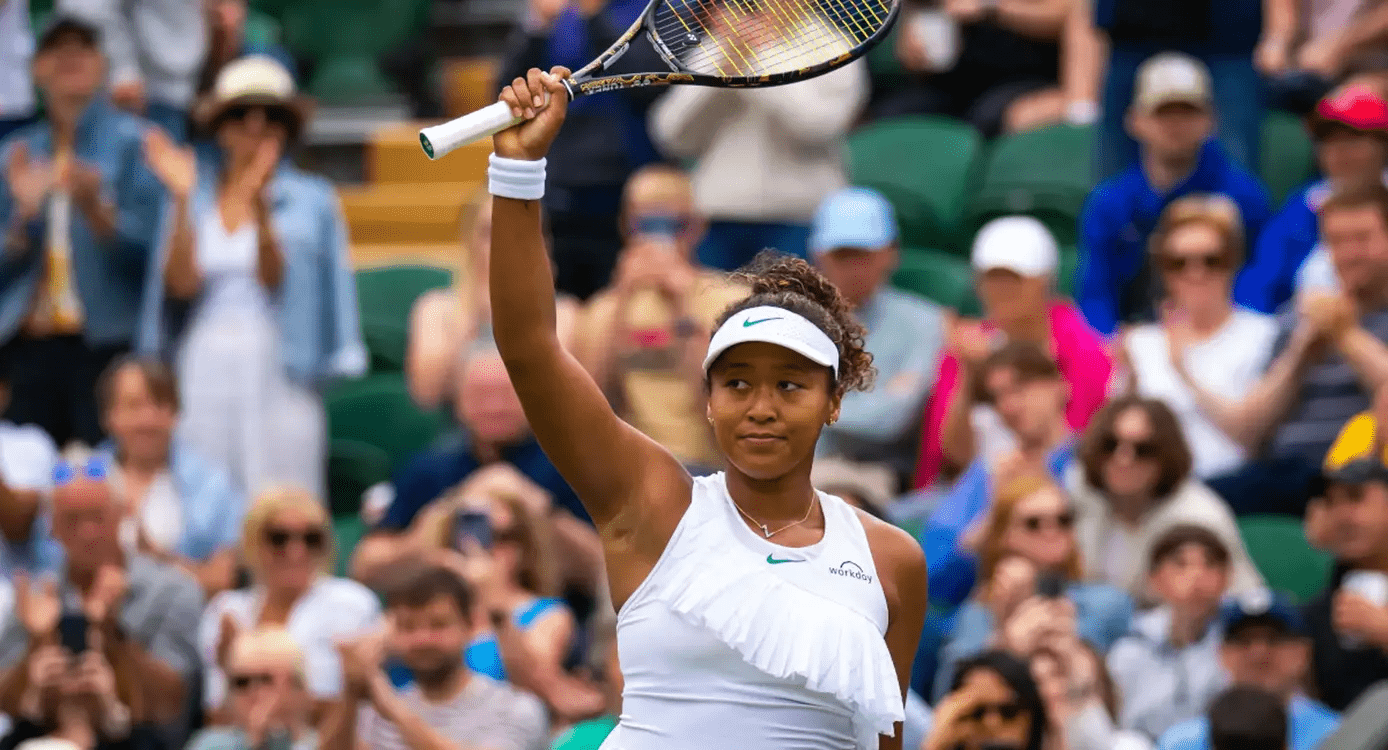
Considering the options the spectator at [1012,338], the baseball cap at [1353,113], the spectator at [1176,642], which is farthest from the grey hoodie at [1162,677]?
the baseball cap at [1353,113]

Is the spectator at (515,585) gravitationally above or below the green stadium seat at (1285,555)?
below

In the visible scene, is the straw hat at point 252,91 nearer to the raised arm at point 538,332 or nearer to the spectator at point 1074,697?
the spectator at point 1074,697

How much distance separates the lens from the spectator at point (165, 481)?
24.9 feet

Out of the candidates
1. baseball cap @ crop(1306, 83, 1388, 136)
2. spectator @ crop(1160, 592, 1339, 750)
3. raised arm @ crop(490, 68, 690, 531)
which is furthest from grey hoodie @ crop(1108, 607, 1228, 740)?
raised arm @ crop(490, 68, 690, 531)

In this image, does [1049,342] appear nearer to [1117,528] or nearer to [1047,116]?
[1117,528]

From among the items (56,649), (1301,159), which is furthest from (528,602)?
(1301,159)

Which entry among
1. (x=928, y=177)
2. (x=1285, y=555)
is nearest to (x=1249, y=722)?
(x=1285, y=555)

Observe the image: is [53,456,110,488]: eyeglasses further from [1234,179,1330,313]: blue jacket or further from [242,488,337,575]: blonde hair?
[1234,179,1330,313]: blue jacket

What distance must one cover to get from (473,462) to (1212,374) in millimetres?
2275

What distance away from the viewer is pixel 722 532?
130 inches

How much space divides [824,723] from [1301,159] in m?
5.82

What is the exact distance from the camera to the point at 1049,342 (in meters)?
7.27

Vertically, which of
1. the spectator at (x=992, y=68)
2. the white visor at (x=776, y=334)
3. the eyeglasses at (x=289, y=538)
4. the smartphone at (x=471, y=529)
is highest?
the spectator at (x=992, y=68)

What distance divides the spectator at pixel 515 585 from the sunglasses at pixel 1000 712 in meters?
1.16
